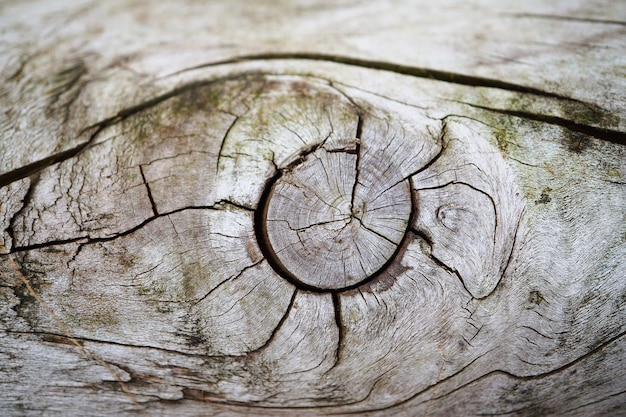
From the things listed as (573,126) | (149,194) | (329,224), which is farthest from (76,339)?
(573,126)

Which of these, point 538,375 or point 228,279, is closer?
point 228,279

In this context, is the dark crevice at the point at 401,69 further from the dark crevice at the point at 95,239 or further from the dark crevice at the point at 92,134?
the dark crevice at the point at 95,239

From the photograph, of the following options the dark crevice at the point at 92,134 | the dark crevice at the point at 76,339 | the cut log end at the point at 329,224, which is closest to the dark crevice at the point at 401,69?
the dark crevice at the point at 92,134

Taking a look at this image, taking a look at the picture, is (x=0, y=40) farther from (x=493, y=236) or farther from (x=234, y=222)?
(x=493, y=236)

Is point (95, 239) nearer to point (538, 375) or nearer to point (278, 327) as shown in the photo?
point (278, 327)

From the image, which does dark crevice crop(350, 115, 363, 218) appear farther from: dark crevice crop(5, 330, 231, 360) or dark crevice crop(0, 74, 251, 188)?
dark crevice crop(5, 330, 231, 360)

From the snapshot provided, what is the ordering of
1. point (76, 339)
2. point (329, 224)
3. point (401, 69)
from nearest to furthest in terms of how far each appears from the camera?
point (329, 224), point (76, 339), point (401, 69)

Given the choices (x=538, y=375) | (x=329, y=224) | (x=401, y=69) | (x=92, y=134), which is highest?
(x=401, y=69)

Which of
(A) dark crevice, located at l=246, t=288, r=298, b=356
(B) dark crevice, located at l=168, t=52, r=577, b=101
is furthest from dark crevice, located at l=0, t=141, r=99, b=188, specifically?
(A) dark crevice, located at l=246, t=288, r=298, b=356
